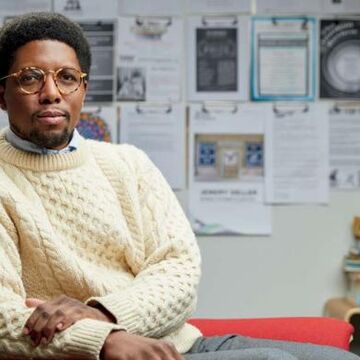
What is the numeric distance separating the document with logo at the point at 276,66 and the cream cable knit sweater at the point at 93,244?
4.07ft

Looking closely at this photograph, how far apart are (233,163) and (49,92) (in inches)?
55.5

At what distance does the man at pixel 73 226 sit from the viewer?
4.36 ft

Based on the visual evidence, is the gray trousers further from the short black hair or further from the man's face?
the short black hair

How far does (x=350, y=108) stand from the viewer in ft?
9.00

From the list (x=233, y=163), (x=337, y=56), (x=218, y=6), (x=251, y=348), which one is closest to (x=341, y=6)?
(x=337, y=56)

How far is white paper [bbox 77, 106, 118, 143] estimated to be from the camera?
2760 millimetres

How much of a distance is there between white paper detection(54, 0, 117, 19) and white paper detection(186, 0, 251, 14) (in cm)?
31

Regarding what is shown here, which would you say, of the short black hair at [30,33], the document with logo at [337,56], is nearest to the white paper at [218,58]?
the document with logo at [337,56]

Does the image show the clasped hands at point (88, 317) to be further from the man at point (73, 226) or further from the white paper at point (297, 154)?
the white paper at point (297, 154)

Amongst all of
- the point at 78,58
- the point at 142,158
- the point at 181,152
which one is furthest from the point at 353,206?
the point at 78,58

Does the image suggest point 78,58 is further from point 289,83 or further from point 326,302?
point 326,302

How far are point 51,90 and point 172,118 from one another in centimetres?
134

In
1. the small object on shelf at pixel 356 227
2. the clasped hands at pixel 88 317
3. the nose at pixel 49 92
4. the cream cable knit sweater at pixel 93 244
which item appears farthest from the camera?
the small object on shelf at pixel 356 227

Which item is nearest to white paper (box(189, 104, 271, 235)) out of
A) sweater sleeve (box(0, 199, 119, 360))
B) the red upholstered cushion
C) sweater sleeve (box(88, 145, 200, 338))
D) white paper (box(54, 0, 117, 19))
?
white paper (box(54, 0, 117, 19))
